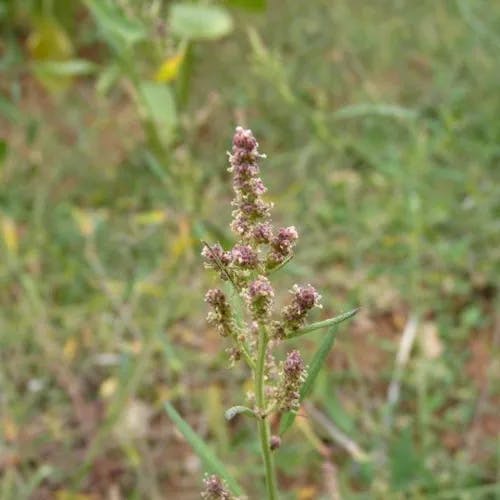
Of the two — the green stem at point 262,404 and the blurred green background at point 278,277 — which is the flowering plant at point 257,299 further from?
the blurred green background at point 278,277

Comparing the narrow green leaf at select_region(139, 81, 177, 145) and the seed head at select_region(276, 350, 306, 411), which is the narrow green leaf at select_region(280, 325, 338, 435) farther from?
the narrow green leaf at select_region(139, 81, 177, 145)

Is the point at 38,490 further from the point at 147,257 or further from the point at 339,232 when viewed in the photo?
the point at 339,232

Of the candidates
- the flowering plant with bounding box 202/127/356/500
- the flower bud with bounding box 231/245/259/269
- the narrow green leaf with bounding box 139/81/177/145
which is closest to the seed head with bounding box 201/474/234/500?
the flowering plant with bounding box 202/127/356/500

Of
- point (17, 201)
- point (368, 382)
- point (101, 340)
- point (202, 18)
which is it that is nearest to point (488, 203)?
point (368, 382)

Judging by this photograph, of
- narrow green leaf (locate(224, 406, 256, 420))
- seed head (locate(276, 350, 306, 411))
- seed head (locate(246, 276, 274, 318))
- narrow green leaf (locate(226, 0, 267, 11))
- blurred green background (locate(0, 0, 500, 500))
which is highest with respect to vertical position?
narrow green leaf (locate(226, 0, 267, 11))

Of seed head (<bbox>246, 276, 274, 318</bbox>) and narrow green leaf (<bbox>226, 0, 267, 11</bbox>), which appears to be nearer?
seed head (<bbox>246, 276, 274, 318</bbox>)

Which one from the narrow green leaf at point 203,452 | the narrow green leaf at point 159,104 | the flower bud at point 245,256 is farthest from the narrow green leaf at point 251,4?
the flower bud at point 245,256

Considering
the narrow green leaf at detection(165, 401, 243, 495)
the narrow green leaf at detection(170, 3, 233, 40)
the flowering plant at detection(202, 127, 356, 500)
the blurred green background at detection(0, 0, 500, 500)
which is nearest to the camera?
the flowering plant at detection(202, 127, 356, 500)
